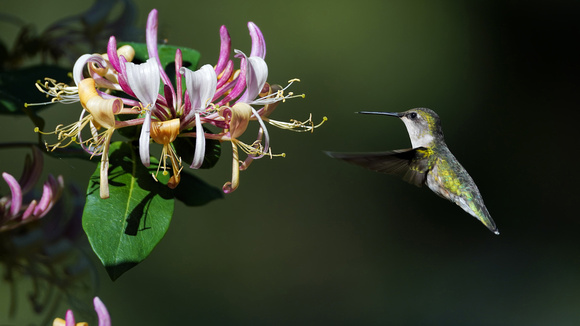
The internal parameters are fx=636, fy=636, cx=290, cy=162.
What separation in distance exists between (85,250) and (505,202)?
129 inches

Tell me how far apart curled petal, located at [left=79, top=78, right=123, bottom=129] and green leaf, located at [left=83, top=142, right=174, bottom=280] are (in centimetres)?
7

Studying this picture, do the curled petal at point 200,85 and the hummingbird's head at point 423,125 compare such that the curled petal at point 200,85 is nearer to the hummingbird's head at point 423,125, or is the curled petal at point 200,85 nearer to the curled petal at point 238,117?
the curled petal at point 238,117

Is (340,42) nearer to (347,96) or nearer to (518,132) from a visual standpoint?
(347,96)

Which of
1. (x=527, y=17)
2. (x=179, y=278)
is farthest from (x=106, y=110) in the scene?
(x=527, y=17)

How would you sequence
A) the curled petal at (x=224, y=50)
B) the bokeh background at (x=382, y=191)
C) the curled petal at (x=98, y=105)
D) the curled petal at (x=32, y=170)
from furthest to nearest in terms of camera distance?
1. the bokeh background at (x=382, y=191)
2. the curled petal at (x=32, y=170)
3. the curled petal at (x=224, y=50)
4. the curled petal at (x=98, y=105)

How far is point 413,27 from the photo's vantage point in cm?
394

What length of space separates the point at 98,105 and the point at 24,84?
0.30 metres

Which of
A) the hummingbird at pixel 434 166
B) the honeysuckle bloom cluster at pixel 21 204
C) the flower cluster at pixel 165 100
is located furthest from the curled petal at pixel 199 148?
the hummingbird at pixel 434 166

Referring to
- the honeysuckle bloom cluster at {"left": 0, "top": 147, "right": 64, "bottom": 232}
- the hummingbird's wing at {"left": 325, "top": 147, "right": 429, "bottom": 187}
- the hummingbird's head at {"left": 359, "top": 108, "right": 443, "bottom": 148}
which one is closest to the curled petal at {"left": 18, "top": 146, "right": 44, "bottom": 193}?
the honeysuckle bloom cluster at {"left": 0, "top": 147, "right": 64, "bottom": 232}

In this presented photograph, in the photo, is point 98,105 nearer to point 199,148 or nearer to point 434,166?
point 199,148

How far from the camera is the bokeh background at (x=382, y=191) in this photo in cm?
310

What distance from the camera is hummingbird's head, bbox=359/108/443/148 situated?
1.00 meters

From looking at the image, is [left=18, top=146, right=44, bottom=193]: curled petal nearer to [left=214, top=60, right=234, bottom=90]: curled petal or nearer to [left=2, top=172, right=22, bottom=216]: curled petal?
[left=2, top=172, right=22, bottom=216]: curled petal

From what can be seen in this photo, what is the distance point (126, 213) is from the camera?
0.63 metres
